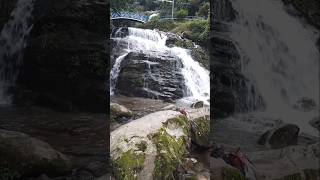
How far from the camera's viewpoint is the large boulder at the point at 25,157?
480 cm

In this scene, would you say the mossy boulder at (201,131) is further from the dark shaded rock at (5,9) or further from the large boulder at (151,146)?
the dark shaded rock at (5,9)

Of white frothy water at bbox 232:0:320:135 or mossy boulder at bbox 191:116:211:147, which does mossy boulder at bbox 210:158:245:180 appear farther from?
white frothy water at bbox 232:0:320:135

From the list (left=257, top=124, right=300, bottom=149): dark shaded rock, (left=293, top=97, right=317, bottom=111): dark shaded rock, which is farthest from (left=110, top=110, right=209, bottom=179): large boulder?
(left=293, top=97, right=317, bottom=111): dark shaded rock

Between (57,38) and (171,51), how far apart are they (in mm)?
1351

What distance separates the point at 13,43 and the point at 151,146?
186 centimetres

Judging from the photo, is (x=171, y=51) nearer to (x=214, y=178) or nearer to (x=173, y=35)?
(x=173, y=35)

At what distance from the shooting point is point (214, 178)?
530 centimetres

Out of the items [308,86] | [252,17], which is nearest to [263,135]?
[308,86]

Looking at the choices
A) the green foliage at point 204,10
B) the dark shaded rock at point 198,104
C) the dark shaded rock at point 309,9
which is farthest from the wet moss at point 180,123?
the dark shaded rock at point 309,9

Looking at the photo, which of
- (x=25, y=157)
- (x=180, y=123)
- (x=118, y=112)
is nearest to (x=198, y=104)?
(x=180, y=123)

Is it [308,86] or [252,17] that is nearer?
[308,86]

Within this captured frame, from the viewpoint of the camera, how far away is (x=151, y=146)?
5.25 meters

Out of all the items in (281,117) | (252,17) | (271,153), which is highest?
(252,17)

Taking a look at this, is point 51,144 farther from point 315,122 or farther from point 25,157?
point 315,122
